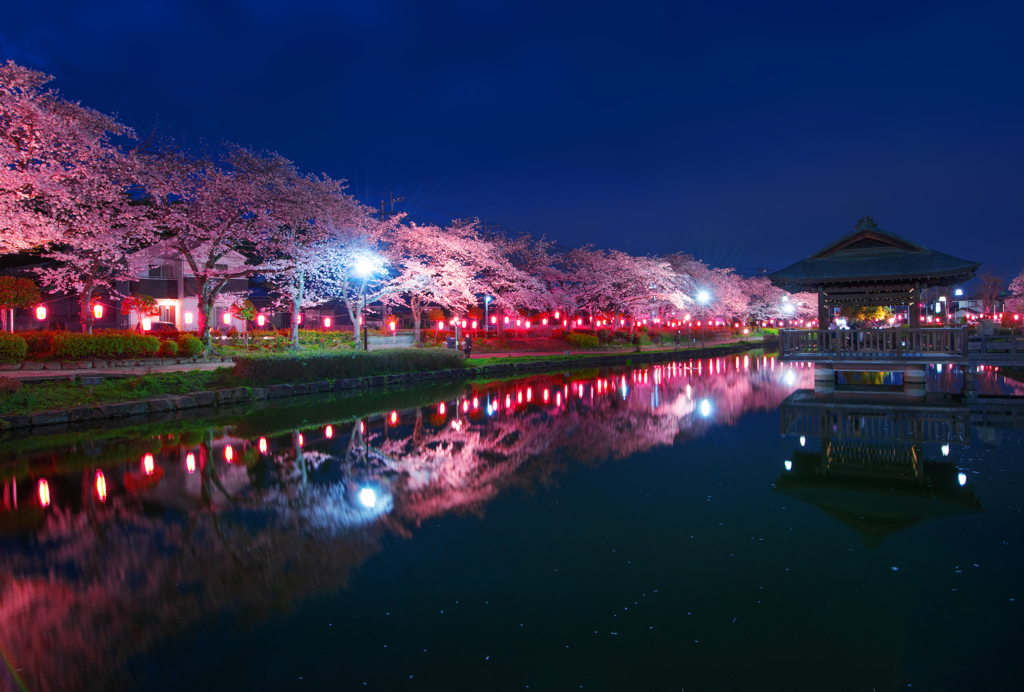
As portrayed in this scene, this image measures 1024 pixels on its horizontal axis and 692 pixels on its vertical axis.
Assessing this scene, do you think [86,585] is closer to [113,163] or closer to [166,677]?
[166,677]

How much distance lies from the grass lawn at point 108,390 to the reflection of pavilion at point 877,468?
49.6 ft

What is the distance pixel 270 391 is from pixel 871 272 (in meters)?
19.4

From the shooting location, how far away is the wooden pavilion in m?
18.1

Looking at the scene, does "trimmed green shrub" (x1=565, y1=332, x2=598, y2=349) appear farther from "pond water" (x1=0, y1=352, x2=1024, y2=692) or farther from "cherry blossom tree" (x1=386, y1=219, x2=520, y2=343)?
"pond water" (x1=0, y1=352, x2=1024, y2=692)

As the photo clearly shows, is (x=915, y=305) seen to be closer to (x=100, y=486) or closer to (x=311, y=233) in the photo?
(x=100, y=486)

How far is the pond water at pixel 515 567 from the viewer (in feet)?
12.3

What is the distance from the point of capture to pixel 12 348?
18391 millimetres

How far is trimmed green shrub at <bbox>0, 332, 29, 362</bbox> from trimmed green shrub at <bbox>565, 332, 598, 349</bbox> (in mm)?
30565

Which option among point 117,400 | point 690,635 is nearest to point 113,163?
point 117,400

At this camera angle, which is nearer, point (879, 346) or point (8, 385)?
point (8, 385)

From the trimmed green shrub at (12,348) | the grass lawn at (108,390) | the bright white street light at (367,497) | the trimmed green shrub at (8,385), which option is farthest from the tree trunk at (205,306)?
the bright white street light at (367,497)

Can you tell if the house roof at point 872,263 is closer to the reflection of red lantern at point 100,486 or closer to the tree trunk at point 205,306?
the reflection of red lantern at point 100,486

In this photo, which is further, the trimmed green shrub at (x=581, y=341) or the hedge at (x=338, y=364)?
the trimmed green shrub at (x=581, y=341)

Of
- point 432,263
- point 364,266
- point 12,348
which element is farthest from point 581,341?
point 12,348
